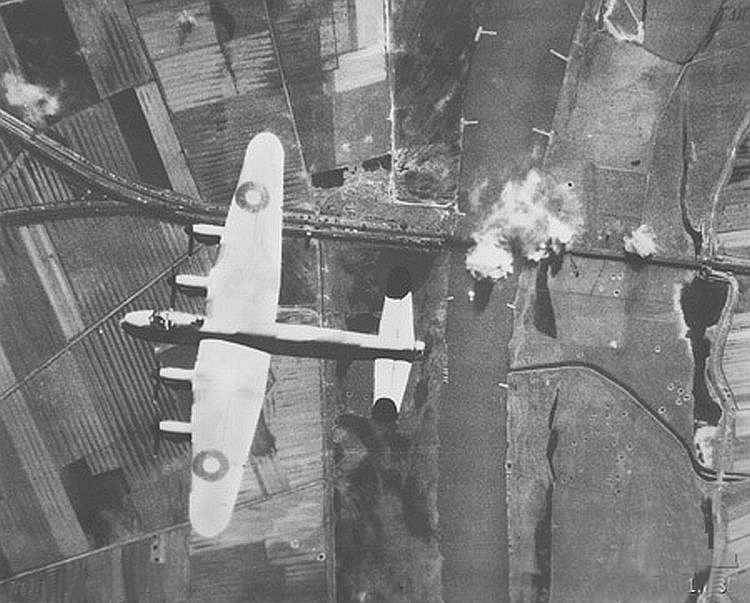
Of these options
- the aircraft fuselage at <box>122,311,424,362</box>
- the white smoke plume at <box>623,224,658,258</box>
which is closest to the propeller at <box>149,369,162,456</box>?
the aircraft fuselage at <box>122,311,424,362</box>

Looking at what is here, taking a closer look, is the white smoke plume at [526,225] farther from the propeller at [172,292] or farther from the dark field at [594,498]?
the propeller at [172,292]

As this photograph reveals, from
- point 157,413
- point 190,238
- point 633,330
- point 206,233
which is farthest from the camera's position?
point 633,330

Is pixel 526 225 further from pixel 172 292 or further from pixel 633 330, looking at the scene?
pixel 172 292

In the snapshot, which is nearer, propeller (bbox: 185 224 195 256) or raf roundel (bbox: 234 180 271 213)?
raf roundel (bbox: 234 180 271 213)

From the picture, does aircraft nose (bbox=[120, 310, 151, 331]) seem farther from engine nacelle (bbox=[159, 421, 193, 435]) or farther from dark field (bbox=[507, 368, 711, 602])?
dark field (bbox=[507, 368, 711, 602])

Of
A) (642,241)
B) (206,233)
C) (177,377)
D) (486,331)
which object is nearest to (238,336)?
(177,377)

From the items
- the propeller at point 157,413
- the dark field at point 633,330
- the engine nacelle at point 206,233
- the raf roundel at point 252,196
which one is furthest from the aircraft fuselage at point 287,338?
the dark field at point 633,330
